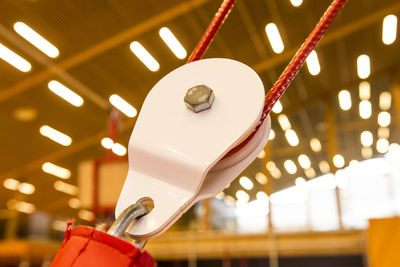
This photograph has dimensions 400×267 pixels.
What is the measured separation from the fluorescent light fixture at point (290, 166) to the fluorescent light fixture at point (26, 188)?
6009 millimetres

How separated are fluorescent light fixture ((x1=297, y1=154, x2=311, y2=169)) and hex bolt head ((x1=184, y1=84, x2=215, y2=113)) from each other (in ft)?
28.4

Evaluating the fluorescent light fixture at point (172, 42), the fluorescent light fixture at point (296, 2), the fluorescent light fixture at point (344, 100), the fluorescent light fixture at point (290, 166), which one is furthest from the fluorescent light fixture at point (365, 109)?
the fluorescent light fixture at point (172, 42)

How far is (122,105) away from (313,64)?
2988 mm

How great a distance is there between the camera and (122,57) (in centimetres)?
525

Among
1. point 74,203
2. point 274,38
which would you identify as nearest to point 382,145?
point 274,38

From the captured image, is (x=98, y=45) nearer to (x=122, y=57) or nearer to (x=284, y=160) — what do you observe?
(x=122, y=57)

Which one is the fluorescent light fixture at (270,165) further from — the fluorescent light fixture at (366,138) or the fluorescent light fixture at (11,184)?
the fluorescent light fixture at (11,184)

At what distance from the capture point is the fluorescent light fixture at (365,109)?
7.54m

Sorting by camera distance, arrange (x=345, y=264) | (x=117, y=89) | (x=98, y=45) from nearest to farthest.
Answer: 1. (x=345, y=264)
2. (x=98, y=45)
3. (x=117, y=89)

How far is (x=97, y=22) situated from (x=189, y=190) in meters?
4.76

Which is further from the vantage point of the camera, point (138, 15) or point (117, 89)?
point (117, 89)

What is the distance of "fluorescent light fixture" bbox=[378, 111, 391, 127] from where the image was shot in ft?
24.6

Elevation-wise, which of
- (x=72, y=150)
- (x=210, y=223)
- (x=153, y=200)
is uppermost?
(x=72, y=150)

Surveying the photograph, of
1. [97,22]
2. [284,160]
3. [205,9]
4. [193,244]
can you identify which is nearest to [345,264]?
[193,244]
